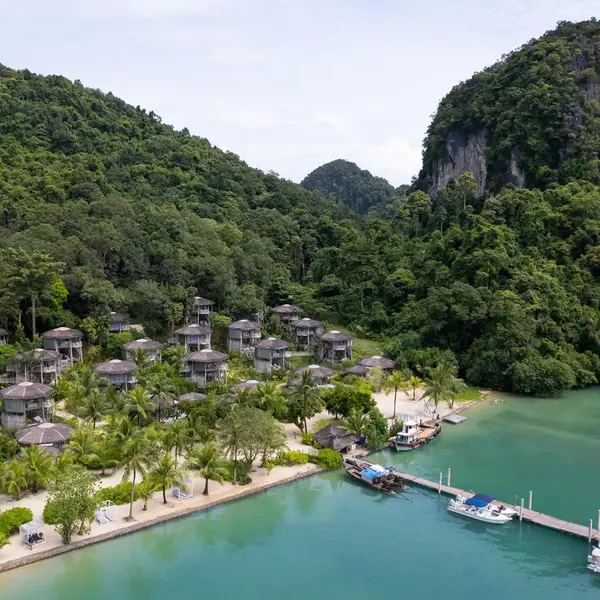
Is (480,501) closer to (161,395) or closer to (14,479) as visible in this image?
(161,395)

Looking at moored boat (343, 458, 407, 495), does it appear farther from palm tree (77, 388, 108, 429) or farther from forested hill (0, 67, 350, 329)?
forested hill (0, 67, 350, 329)

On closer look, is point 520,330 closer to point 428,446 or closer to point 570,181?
point 428,446

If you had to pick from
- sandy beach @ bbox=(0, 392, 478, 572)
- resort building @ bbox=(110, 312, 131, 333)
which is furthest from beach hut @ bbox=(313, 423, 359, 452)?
resort building @ bbox=(110, 312, 131, 333)

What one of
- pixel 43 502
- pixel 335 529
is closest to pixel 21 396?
pixel 43 502

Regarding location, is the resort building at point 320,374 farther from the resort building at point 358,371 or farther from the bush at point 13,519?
the bush at point 13,519

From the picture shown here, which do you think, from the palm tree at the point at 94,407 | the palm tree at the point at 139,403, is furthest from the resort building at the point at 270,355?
the palm tree at the point at 94,407
